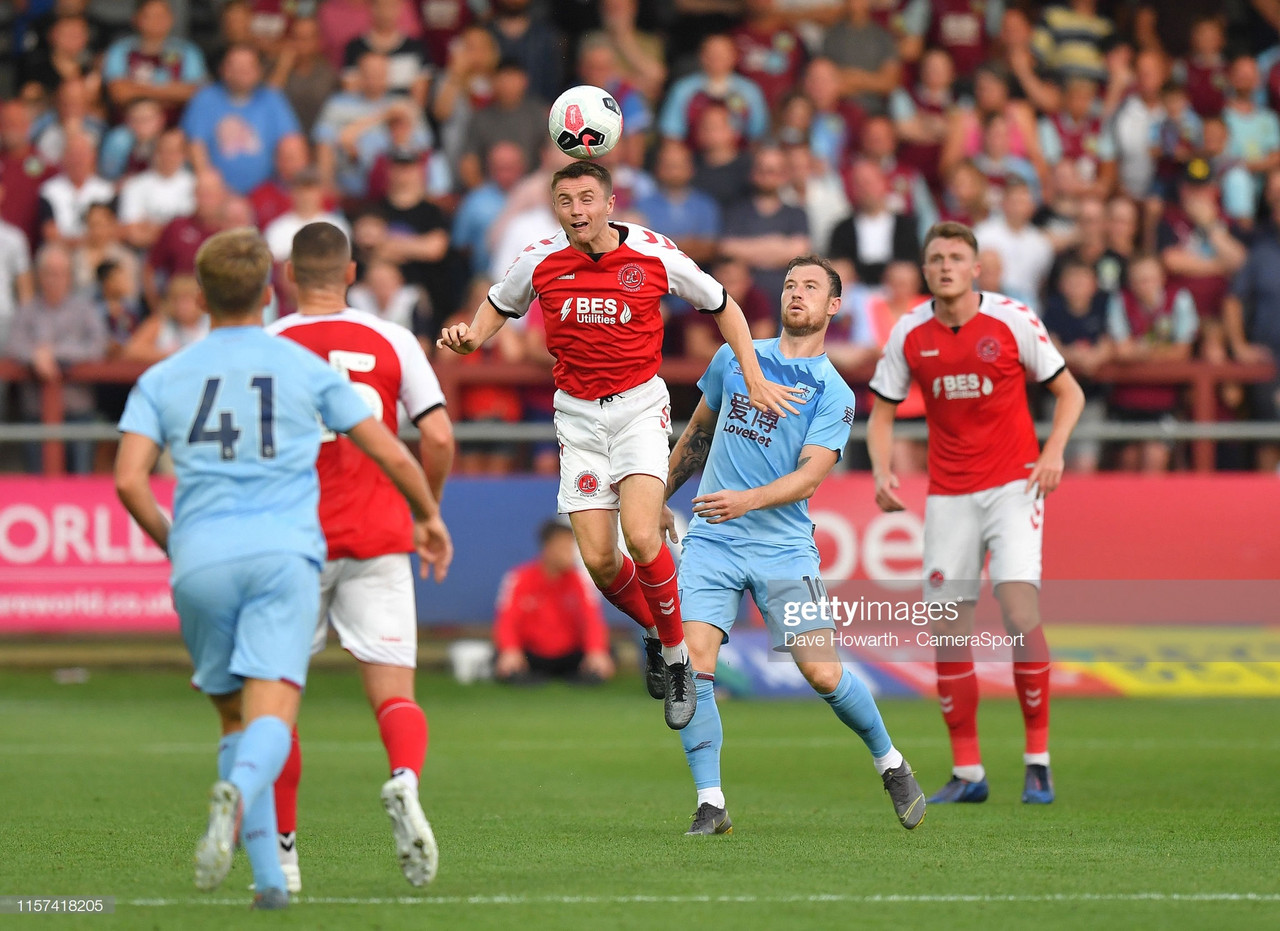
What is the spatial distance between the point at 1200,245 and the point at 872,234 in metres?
3.08

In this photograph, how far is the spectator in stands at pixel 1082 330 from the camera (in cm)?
1466

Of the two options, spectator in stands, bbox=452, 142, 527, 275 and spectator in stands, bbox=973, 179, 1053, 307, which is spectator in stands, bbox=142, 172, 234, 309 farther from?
spectator in stands, bbox=973, 179, 1053, 307

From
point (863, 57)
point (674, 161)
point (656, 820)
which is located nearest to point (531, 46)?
point (674, 161)

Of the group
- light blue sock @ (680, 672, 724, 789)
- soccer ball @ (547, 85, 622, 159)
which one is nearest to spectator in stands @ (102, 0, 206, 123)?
soccer ball @ (547, 85, 622, 159)

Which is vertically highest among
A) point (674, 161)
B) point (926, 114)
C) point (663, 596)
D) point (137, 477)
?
point (926, 114)

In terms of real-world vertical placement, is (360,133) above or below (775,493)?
above

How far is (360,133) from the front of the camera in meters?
16.3

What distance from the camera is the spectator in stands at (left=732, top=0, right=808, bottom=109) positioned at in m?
17.5

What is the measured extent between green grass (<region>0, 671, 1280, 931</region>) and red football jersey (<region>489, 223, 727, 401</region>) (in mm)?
2057

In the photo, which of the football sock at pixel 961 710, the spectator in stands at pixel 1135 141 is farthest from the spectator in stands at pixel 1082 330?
the football sock at pixel 961 710

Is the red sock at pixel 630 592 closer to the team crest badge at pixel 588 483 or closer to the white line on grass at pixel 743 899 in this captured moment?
the team crest badge at pixel 588 483

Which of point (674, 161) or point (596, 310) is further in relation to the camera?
point (674, 161)

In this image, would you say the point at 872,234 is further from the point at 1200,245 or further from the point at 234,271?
the point at 234,271

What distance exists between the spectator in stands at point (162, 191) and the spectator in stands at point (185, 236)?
1.63 ft
